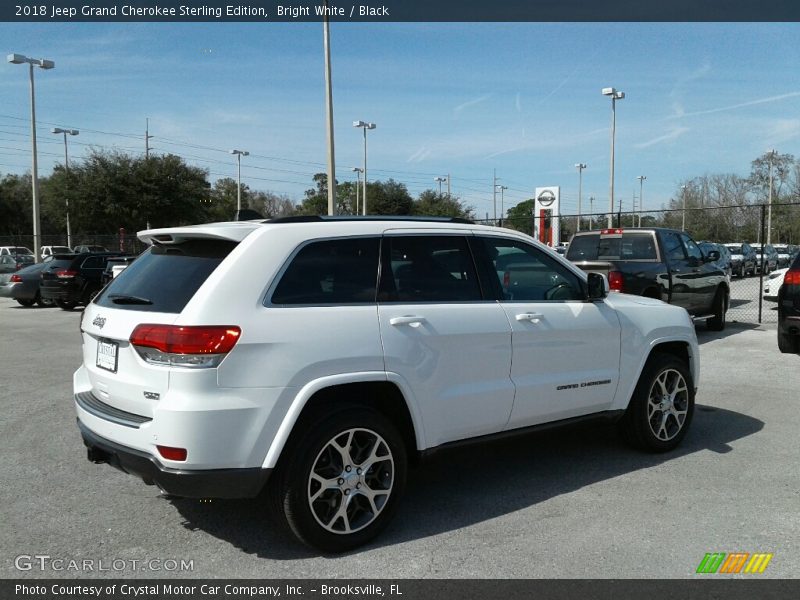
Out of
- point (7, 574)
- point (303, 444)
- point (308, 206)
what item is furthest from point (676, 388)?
point (308, 206)

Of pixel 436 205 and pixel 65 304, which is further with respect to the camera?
pixel 436 205

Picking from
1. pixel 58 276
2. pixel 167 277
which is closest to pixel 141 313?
pixel 167 277

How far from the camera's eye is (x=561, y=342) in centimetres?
479

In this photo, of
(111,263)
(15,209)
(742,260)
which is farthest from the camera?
(15,209)

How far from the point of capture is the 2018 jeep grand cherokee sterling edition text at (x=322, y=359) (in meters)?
3.50

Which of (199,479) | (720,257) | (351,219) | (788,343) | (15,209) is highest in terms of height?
(15,209)

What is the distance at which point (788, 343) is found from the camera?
10055 mm

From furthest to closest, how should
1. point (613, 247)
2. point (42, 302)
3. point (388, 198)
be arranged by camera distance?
point (388, 198)
point (42, 302)
point (613, 247)

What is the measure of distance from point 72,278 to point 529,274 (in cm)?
1743

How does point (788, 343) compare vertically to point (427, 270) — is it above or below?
below

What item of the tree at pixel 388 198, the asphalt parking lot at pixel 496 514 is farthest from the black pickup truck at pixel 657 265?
the tree at pixel 388 198

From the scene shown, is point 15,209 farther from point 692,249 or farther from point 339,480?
point 339,480

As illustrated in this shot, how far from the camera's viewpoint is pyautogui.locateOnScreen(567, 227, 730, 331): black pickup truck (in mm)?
10906

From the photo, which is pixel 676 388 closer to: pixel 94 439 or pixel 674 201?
pixel 94 439
